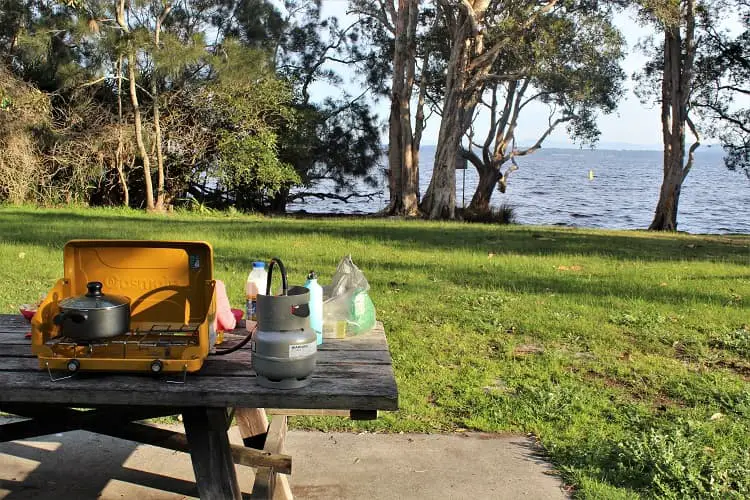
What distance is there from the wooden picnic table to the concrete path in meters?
0.45

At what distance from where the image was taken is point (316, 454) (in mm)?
4098

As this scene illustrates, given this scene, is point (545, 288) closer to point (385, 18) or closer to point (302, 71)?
point (385, 18)

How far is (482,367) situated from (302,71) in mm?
23877

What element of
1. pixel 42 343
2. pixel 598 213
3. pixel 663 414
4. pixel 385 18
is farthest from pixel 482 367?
pixel 598 213

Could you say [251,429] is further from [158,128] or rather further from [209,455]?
[158,128]

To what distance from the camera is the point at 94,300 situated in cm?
245

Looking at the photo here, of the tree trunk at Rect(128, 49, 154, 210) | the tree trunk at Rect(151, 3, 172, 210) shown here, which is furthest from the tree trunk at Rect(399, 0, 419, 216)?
the tree trunk at Rect(128, 49, 154, 210)

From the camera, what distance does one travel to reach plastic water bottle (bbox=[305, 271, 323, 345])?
9.63 feet

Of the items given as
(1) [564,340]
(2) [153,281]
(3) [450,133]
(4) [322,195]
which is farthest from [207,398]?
(4) [322,195]

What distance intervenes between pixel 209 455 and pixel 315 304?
2.28ft

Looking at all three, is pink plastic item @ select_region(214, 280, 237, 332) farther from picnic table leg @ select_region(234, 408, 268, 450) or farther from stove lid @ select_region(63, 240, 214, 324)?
picnic table leg @ select_region(234, 408, 268, 450)

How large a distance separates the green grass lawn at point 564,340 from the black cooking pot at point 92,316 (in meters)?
2.28

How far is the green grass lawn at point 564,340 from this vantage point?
411cm

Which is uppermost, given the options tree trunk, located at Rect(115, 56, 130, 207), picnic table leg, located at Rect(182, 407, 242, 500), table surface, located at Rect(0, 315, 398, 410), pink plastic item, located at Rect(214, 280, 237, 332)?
tree trunk, located at Rect(115, 56, 130, 207)
